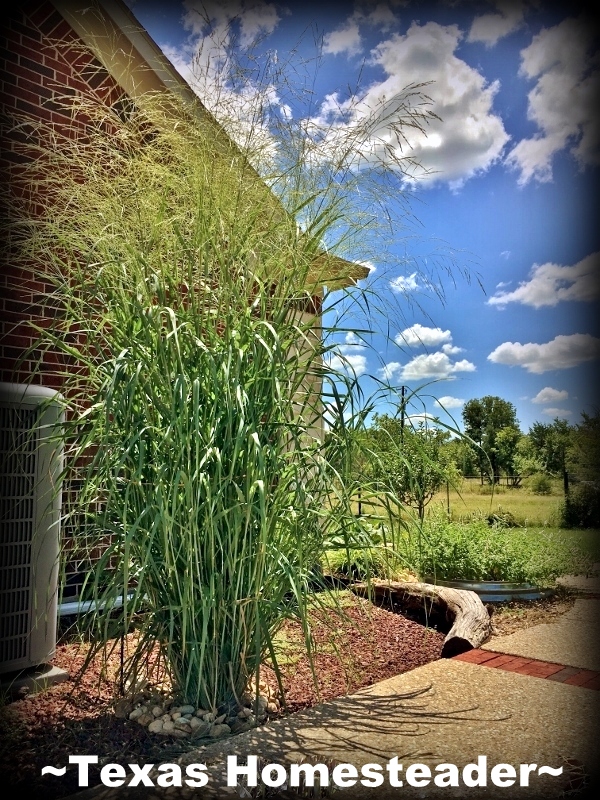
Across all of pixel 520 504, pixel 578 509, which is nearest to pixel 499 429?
pixel 520 504

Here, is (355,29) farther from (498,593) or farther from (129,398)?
(498,593)

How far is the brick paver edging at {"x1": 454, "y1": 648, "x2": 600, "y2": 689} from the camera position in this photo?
2846 mm

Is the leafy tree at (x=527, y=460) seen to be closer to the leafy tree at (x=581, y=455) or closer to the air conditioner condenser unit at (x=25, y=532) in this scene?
the leafy tree at (x=581, y=455)

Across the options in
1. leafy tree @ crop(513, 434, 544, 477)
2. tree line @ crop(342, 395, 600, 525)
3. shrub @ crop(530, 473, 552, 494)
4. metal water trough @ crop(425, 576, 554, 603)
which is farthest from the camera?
leafy tree @ crop(513, 434, 544, 477)

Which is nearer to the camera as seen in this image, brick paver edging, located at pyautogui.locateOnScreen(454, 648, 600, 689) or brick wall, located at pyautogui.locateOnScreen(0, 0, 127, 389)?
brick paver edging, located at pyautogui.locateOnScreen(454, 648, 600, 689)

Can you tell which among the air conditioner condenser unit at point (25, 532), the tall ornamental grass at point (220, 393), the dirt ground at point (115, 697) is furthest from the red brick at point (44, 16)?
the dirt ground at point (115, 697)

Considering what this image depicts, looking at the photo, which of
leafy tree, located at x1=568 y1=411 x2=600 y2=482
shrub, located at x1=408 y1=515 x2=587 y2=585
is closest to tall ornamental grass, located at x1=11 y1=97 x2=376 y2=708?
shrub, located at x1=408 y1=515 x2=587 y2=585

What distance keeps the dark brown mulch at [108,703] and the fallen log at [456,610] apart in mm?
134

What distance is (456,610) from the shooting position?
3.67 meters

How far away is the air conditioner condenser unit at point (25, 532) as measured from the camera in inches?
107

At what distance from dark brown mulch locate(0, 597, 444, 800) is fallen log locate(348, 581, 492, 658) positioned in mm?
134

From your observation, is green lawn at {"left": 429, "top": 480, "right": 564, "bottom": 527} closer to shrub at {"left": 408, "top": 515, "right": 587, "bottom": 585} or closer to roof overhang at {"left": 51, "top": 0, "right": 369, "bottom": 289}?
shrub at {"left": 408, "top": 515, "right": 587, "bottom": 585}

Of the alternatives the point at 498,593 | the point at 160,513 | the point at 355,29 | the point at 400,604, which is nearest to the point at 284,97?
the point at 355,29

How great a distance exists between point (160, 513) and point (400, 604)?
2.49 meters
